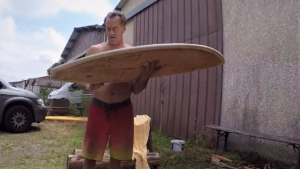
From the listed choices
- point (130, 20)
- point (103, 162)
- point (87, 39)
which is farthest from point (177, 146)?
point (87, 39)

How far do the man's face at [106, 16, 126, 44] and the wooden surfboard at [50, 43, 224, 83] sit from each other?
0.27m

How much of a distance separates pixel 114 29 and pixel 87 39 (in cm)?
1444

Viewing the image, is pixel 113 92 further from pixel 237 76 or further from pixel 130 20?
pixel 130 20

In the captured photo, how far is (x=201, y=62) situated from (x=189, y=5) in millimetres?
4630

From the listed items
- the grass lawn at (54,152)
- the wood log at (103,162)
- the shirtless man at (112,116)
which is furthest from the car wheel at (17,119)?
the shirtless man at (112,116)

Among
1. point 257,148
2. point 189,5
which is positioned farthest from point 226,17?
point 257,148

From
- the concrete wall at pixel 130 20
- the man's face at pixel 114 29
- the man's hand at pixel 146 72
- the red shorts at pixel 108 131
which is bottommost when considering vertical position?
the red shorts at pixel 108 131

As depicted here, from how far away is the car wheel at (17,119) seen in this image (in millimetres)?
6875

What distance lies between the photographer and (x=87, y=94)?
10859 mm

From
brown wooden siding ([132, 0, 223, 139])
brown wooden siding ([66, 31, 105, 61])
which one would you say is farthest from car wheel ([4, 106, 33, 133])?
brown wooden siding ([66, 31, 105, 61])

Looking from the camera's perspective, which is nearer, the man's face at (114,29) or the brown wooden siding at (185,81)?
the man's face at (114,29)

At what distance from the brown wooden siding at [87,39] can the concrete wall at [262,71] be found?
28.8 ft

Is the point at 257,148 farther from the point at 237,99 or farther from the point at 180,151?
the point at 180,151

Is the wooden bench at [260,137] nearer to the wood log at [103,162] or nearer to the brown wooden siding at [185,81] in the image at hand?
the brown wooden siding at [185,81]
